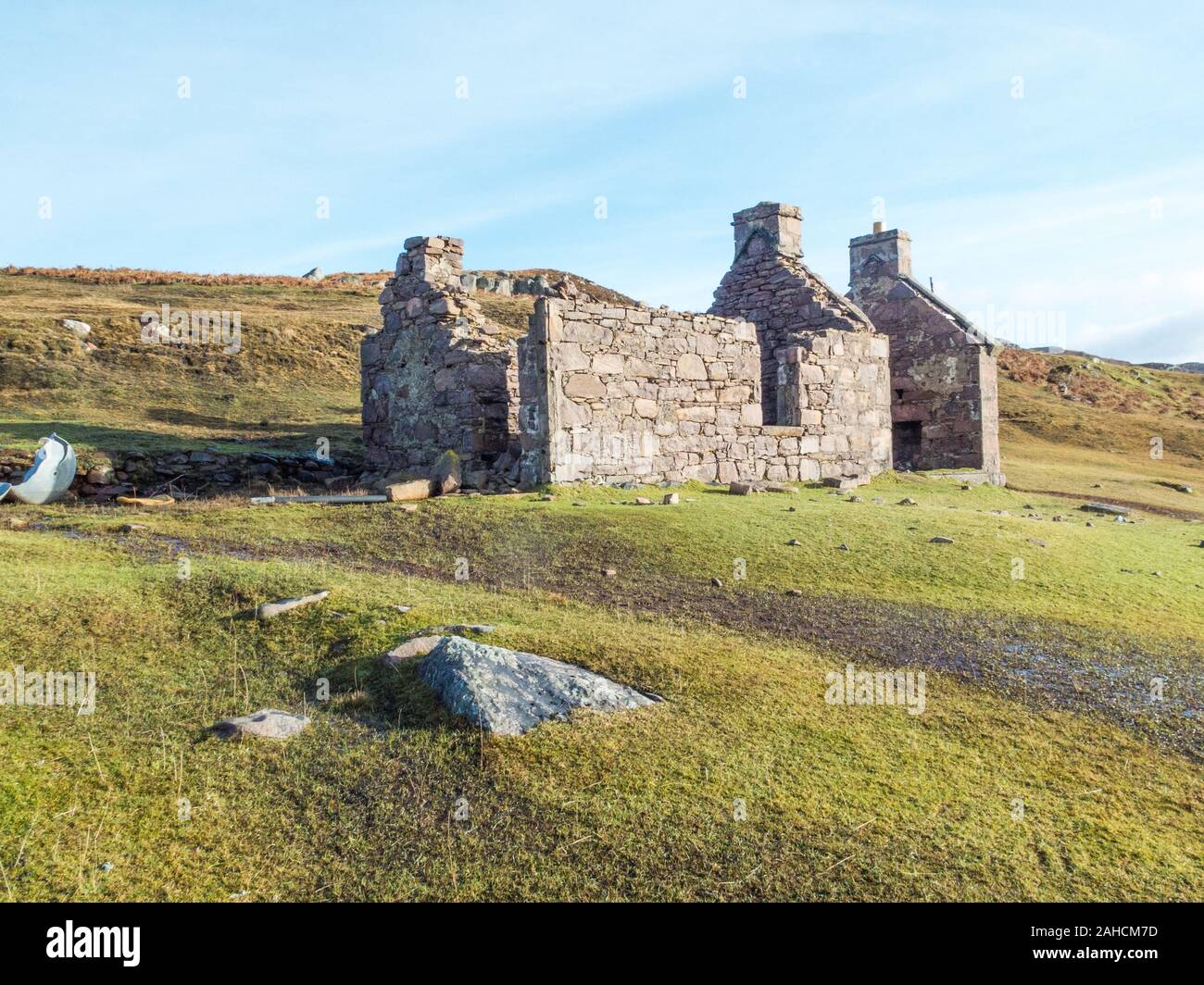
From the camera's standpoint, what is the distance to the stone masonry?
21859 mm

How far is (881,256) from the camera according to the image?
23578mm

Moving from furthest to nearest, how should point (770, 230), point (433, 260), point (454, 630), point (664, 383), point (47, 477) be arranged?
point (770, 230)
point (433, 260)
point (664, 383)
point (47, 477)
point (454, 630)

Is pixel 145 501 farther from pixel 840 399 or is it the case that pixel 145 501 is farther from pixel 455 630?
pixel 840 399

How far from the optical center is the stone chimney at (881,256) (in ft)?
76.5

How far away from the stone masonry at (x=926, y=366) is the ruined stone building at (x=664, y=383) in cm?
A: 5

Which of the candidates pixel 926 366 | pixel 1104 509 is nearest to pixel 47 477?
pixel 1104 509

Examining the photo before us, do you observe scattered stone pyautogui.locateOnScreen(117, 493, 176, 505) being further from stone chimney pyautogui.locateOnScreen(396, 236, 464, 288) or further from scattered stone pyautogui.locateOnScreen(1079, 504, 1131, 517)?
scattered stone pyautogui.locateOnScreen(1079, 504, 1131, 517)

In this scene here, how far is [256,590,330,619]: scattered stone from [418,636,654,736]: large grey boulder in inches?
69.0

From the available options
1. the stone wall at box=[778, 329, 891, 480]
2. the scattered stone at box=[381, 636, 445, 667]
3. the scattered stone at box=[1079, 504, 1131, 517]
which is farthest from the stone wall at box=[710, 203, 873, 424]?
the scattered stone at box=[381, 636, 445, 667]

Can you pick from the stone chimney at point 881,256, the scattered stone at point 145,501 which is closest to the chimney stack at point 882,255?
the stone chimney at point 881,256

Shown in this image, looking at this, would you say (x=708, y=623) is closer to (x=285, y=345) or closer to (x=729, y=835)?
(x=729, y=835)

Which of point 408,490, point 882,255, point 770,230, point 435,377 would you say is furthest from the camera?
point 882,255

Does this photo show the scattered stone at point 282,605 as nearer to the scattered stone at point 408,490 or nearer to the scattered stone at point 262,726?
the scattered stone at point 262,726

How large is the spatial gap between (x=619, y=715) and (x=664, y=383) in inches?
403
